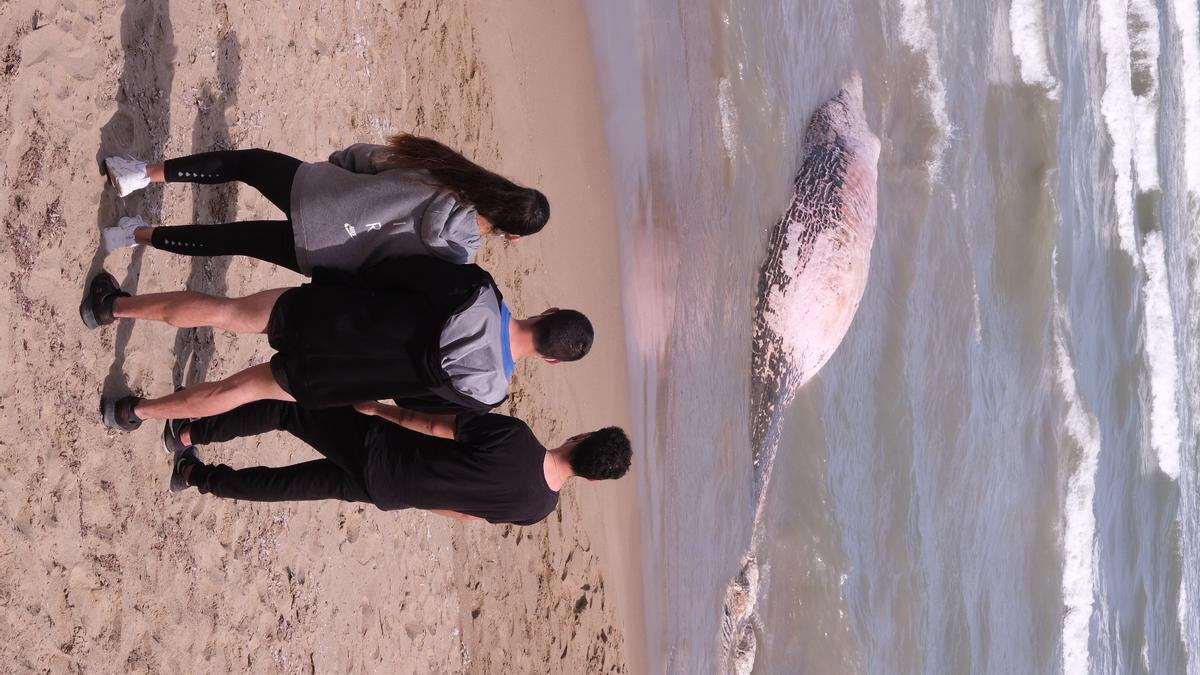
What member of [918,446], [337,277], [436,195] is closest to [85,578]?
[337,277]

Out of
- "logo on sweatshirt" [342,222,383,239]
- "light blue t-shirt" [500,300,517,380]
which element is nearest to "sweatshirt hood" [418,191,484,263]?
"logo on sweatshirt" [342,222,383,239]

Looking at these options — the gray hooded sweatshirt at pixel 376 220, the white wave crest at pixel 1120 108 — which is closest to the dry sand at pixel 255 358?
the gray hooded sweatshirt at pixel 376 220

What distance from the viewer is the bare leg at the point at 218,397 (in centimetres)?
334

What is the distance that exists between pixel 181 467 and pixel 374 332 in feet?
4.30

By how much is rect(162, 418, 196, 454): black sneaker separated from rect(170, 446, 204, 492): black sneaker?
0.17 ft

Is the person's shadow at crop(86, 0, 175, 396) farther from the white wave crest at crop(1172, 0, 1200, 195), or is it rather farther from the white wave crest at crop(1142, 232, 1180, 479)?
the white wave crest at crop(1172, 0, 1200, 195)

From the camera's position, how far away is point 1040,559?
9469mm

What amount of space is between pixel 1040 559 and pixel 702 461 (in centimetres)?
468

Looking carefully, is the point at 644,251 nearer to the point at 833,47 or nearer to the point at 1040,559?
the point at 833,47

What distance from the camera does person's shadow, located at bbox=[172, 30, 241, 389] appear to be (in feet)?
13.4

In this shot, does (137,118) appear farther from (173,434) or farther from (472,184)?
(472,184)

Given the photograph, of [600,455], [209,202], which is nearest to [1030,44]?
[600,455]

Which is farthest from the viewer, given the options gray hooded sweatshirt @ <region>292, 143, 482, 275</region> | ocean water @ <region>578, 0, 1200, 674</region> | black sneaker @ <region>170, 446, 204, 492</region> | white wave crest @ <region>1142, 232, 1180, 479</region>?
white wave crest @ <region>1142, 232, 1180, 479</region>

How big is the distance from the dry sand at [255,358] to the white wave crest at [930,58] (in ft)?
13.3
